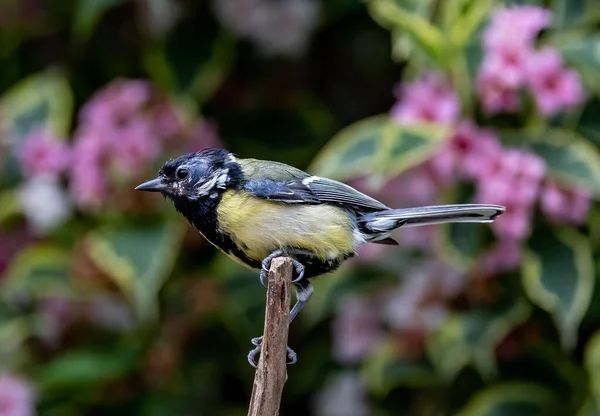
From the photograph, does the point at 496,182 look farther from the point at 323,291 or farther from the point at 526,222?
the point at 323,291

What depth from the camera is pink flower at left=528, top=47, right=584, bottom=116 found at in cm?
287

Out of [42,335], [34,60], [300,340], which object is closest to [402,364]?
[300,340]

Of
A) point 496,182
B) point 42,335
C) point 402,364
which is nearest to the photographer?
point 496,182

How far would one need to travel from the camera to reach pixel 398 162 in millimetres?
2826

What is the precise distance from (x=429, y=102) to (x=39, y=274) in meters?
1.37

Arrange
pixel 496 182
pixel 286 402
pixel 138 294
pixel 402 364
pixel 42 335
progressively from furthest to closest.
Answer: pixel 286 402, pixel 42 335, pixel 402 364, pixel 138 294, pixel 496 182

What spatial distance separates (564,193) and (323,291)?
80 cm

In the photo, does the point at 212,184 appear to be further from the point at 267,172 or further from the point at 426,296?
the point at 426,296

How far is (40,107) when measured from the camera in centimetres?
351

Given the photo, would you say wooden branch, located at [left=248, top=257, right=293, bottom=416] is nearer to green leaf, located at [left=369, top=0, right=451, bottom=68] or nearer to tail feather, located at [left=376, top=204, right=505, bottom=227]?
tail feather, located at [left=376, top=204, right=505, bottom=227]

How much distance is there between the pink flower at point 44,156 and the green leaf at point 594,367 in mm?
1729

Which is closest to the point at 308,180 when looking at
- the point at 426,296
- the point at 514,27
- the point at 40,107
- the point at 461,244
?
the point at 461,244

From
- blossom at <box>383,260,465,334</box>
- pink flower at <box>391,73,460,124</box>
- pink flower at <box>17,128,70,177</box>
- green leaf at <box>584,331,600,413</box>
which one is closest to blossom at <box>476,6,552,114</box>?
pink flower at <box>391,73,460,124</box>

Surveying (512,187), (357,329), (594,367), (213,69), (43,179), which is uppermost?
(213,69)
